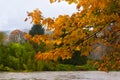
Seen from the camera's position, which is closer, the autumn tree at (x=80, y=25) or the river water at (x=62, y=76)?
the autumn tree at (x=80, y=25)

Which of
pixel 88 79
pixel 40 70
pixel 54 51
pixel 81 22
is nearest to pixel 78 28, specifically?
pixel 81 22

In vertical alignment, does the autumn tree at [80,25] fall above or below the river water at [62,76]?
above

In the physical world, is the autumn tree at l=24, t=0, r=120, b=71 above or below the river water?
above

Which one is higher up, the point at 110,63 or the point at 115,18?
the point at 115,18

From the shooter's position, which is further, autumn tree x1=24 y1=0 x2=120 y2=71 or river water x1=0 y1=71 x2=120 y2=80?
river water x1=0 y1=71 x2=120 y2=80

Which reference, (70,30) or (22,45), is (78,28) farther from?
(22,45)

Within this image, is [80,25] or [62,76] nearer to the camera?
[80,25]

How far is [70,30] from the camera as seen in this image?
5.14 m

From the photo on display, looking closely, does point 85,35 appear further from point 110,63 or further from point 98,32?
point 110,63

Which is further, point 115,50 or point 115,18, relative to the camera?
point 115,50

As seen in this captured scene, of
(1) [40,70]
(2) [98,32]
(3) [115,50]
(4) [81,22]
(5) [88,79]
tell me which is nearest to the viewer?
(4) [81,22]

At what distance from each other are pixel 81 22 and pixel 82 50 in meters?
0.63

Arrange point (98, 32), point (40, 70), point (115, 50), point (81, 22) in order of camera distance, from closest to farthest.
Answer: point (81, 22) → point (98, 32) → point (115, 50) → point (40, 70)

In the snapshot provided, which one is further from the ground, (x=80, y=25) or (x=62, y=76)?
(x=80, y=25)
